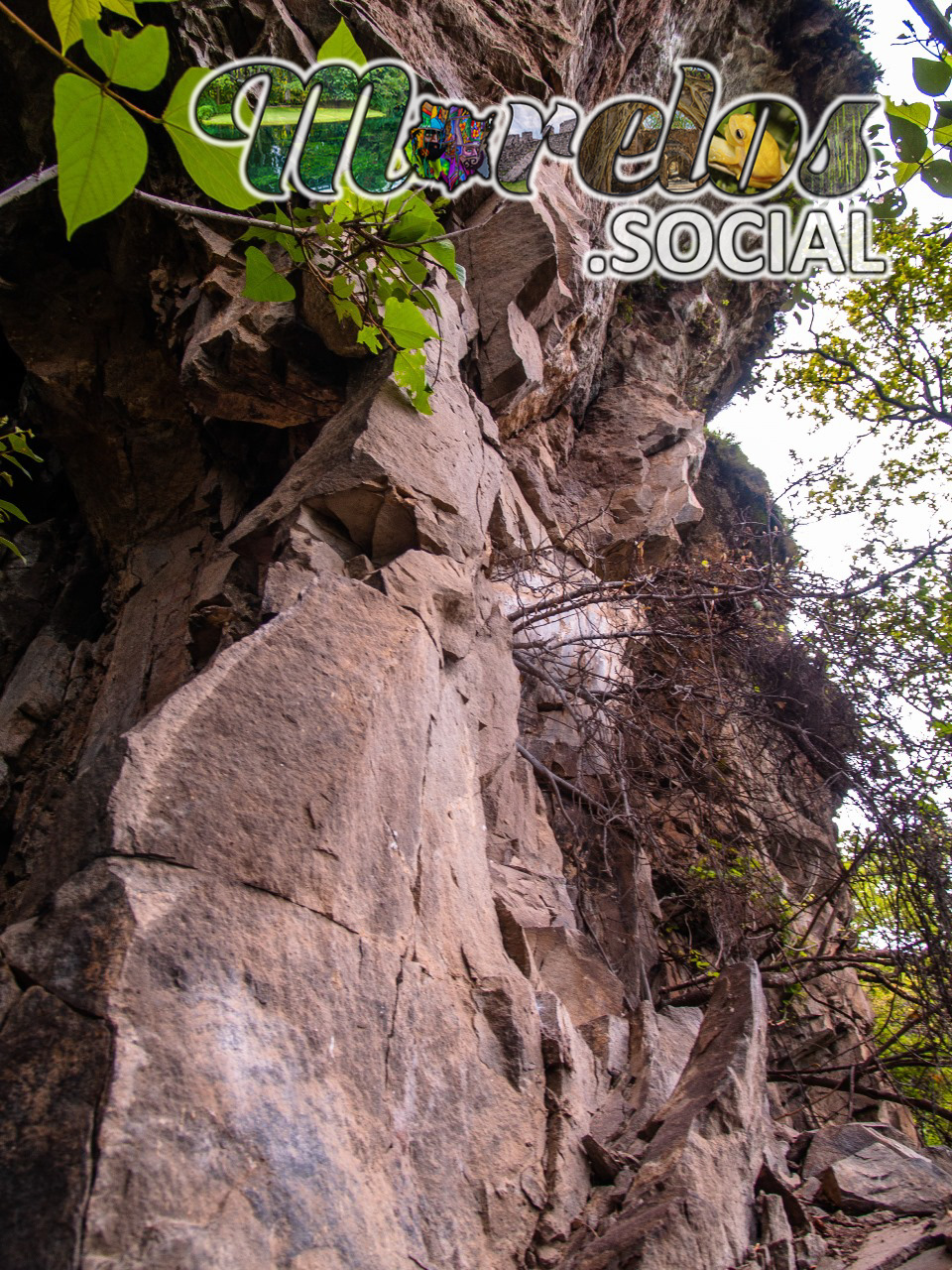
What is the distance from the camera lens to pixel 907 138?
57.4 inches

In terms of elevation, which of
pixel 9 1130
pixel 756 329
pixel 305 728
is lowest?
pixel 9 1130

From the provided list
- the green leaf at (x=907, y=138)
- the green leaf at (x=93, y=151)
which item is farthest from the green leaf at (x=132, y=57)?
the green leaf at (x=907, y=138)

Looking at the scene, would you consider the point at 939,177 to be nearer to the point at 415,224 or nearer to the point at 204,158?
the point at 204,158

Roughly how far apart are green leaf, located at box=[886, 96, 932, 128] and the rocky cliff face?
5.62 ft

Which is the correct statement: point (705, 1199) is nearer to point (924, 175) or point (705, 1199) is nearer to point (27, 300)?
point (924, 175)

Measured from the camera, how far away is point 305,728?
7.22 feet

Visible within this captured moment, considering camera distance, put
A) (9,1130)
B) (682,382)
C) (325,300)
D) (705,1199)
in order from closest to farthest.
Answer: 1. (9,1130)
2. (705,1199)
3. (325,300)
4. (682,382)

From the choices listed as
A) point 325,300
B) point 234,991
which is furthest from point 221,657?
point 325,300

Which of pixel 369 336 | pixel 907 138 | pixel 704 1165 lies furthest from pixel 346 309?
pixel 704 1165

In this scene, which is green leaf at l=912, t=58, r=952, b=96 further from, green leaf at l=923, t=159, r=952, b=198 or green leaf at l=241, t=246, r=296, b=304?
green leaf at l=241, t=246, r=296, b=304

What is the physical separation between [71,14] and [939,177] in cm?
137

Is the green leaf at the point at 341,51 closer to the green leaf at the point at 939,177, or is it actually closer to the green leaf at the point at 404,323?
the green leaf at the point at 404,323

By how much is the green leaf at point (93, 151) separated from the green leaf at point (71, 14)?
0.62 feet

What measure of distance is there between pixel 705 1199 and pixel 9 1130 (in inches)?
64.1
